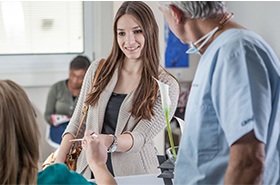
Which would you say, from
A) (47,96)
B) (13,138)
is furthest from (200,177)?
(47,96)

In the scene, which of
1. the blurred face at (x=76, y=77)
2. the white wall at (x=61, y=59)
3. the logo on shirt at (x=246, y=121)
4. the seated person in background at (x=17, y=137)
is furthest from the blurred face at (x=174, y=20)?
the white wall at (x=61, y=59)

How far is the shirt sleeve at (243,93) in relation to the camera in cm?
106

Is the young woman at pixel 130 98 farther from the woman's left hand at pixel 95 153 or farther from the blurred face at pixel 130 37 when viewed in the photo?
the woman's left hand at pixel 95 153

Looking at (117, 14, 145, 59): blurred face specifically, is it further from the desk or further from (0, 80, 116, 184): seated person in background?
(0, 80, 116, 184): seated person in background

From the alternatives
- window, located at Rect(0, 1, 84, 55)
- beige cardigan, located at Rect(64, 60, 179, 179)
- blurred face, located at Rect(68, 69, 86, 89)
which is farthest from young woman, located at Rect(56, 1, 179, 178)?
window, located at Rect(0, 1, 84, 55)

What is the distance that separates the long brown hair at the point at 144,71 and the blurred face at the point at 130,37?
0.7 inches

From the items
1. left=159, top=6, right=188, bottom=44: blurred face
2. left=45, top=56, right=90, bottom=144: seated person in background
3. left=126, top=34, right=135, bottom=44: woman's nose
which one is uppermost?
left=159, top=6, right=188, bottom=44: blurred face

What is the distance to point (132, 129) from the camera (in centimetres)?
188

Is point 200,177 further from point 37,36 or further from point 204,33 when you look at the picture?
point 37,36

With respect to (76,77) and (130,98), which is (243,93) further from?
(76,77)

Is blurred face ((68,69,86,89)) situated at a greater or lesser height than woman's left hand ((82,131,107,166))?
lesser

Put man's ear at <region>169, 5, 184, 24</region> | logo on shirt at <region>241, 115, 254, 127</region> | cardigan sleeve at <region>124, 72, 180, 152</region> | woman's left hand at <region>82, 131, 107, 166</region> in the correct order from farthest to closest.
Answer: cardigan sleeve at <region>124, 72, 180, 152</region>, woman's left hand at <region>82, 131, 107, 166</region>, man's ear at <region>169, 5, 184, 24</region>, logo on shirt at <region>241, 115, 254, 127</region>

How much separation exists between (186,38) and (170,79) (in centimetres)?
66

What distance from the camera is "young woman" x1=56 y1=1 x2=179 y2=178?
1.86 m
